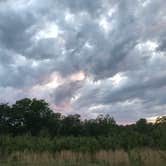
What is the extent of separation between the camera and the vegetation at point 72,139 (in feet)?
73.7

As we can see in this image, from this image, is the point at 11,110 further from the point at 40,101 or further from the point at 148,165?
the point at 148,165

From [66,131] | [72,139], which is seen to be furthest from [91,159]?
[66,131]

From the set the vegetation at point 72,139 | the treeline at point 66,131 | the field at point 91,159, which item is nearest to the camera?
the field at point 91,159

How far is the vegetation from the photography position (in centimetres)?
2247

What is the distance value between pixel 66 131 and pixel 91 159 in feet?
106

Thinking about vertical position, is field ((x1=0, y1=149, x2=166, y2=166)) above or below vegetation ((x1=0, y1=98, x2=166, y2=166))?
below

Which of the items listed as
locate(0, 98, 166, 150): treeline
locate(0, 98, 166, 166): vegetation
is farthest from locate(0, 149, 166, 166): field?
locate(0, 98, 166, 150): treeline

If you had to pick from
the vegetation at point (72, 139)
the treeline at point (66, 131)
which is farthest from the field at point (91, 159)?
the treeline at point (66, 131)

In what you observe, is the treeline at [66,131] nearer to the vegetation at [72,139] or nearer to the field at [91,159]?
the vegetation at [72,139]

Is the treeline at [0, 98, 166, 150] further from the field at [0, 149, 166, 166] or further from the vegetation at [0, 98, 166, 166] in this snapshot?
the field at [0, 149, 166, 166]

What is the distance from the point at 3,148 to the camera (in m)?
28.9

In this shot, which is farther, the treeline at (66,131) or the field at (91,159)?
the treeline at (66,131)

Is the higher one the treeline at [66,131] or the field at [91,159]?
the treeline at [66,131]

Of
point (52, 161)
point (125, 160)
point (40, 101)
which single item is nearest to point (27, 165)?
point (52, 161)
